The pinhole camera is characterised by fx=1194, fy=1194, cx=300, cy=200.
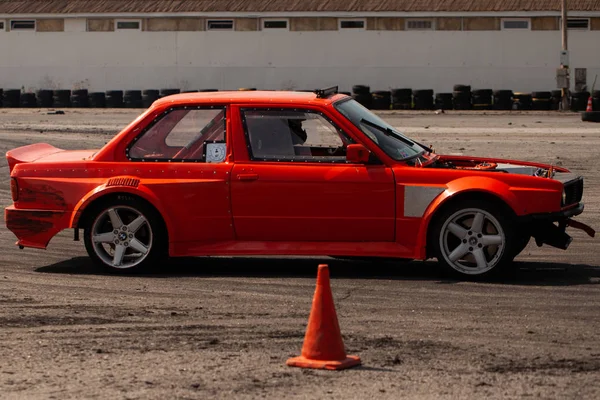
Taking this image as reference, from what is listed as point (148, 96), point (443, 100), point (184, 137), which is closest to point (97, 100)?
point (148, 96)

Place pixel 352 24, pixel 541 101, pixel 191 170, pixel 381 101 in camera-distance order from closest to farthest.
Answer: pixel 191 170 < pixel 541 101 < pixel 381 101 < pixel 352 24

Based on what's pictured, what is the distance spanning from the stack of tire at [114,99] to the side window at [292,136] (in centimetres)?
3542

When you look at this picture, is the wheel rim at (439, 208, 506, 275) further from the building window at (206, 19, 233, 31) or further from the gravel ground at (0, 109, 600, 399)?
the building window at (206, 19, 233, 31)

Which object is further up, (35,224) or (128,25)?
(128,25)

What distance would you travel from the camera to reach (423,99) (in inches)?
1679

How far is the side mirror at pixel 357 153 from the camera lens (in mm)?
9930

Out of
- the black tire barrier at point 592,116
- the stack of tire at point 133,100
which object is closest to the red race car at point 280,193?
the black tire barrier at point 592,116

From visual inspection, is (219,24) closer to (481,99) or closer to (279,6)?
(279,6)

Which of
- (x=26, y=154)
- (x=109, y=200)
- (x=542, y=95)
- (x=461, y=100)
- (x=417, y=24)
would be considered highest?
(x=417, y=24)

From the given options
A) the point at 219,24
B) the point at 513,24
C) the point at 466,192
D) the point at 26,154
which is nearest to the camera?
the point at 466,192

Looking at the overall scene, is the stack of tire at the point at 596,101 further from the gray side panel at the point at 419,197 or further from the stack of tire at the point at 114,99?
the gray side panel at the point at 419,197

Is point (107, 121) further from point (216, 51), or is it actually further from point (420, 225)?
point (420, 225)

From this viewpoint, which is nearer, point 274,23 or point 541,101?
point 541,101

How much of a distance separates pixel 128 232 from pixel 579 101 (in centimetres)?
3298
